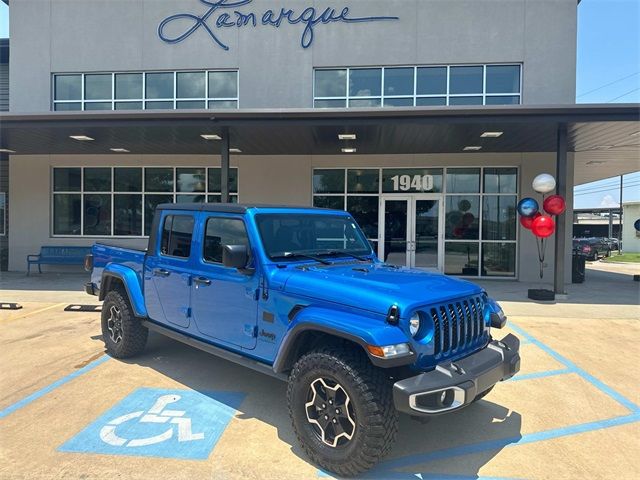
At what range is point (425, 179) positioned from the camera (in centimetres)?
1336

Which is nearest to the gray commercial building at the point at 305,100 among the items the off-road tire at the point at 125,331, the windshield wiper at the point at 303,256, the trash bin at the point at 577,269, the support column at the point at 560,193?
the trash bin at the point at 577,269

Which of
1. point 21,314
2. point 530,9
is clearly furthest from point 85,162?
point 530,9

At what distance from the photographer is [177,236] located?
188 inches

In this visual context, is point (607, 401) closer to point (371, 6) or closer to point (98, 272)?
point (98, 272)

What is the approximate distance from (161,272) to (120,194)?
35.4 feet

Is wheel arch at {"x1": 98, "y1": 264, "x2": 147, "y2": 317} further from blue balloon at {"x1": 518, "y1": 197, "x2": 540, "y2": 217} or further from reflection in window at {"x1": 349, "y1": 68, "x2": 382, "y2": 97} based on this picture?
reflection in window at {"x1": 349, "y1": 68, "x2": 382, "y2": 97}

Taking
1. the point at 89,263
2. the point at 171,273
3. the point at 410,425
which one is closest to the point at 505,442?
the point at 410,425

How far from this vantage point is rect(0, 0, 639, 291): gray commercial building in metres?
12.7

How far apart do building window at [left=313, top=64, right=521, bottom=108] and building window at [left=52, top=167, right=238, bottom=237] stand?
413 centimetres

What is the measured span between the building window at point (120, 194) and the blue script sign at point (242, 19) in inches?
167

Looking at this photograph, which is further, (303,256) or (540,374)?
(540,374)

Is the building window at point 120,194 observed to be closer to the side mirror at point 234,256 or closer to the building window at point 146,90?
the building window at point 146,90

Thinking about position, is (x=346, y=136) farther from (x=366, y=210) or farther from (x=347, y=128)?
(x=366, y=210)

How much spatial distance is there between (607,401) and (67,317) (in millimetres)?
8042
